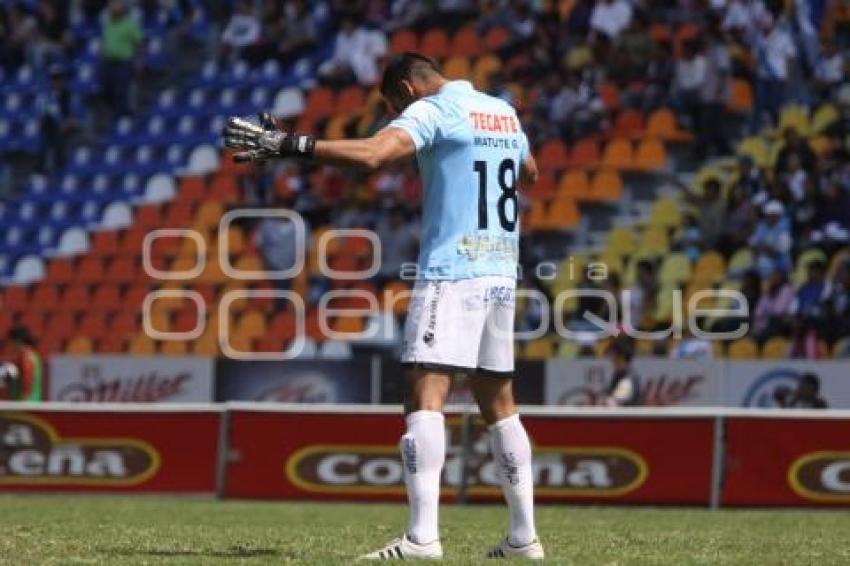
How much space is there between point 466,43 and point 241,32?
14.5 ft

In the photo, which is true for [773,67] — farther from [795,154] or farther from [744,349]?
[744,349]

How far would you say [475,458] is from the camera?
1697 centimetres

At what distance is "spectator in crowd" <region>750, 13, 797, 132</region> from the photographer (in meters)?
23.1

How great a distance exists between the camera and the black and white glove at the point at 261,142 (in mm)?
8273

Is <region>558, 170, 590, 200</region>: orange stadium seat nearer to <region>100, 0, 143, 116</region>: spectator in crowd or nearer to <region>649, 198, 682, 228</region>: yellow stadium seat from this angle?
<region>649, 198, 682, 228</region>: yellow stadium seat

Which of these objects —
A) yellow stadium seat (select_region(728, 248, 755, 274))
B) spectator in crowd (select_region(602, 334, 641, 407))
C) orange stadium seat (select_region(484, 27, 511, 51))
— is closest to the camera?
spectator in crowd (select_region(602, 334, 641, 407))

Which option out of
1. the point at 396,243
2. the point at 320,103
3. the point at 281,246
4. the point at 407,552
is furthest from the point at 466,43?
the point at 407,552

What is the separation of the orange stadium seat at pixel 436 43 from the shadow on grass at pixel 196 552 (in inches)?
708

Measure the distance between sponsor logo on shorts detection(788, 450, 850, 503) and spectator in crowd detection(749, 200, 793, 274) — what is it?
196 inches

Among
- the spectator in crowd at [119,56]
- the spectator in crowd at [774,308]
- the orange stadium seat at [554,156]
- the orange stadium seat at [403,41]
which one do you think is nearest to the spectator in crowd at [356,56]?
the orange stadium seat at [403,41]

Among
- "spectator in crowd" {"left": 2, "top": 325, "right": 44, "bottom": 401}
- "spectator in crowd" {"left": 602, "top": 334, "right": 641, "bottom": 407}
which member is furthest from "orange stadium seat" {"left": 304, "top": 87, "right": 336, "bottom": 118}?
"spectator in crowd" {"left": 602, "top": 334, "right": 641, "bottom": 407}

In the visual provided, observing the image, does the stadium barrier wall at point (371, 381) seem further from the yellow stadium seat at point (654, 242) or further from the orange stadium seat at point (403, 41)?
the orange stadium seat at point (403, 41)

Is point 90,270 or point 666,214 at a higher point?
point 666,214

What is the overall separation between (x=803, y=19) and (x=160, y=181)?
32.6 ft
